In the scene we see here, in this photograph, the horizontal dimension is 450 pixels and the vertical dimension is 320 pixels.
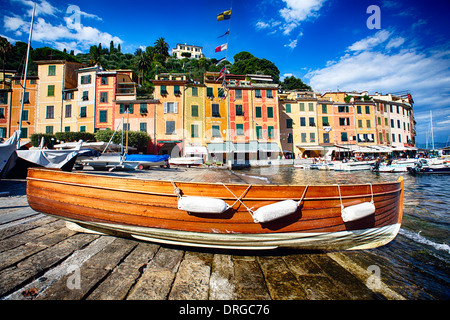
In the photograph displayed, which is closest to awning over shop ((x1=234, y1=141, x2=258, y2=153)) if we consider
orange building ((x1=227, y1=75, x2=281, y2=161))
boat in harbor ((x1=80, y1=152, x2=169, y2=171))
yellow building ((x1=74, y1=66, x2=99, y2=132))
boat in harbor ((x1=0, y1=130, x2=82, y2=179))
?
orange building ((x1=227, y1=75, x2=281, y2=161))

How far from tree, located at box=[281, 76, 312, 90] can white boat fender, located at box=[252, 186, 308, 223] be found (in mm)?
53912

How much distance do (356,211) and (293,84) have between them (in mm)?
55175

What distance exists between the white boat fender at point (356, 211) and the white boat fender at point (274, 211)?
2.92 feet

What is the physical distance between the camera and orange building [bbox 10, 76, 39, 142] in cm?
2567

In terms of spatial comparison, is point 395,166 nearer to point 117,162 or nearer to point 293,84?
point 117,162

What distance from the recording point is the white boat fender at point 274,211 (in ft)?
8.36

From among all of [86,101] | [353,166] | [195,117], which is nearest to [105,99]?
[86,101]

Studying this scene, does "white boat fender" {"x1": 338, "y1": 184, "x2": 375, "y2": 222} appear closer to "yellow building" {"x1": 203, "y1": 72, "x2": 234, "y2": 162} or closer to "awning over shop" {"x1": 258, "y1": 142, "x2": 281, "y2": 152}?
"yellow building" {"x1": 203, "y1": 72, "x2": 234, "y2": 162}

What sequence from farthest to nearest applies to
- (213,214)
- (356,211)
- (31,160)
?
1. (31,160)
2. (356,211)
3. (213,214)

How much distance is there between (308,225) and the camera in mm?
2838

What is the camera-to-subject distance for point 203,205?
99.9 inches
